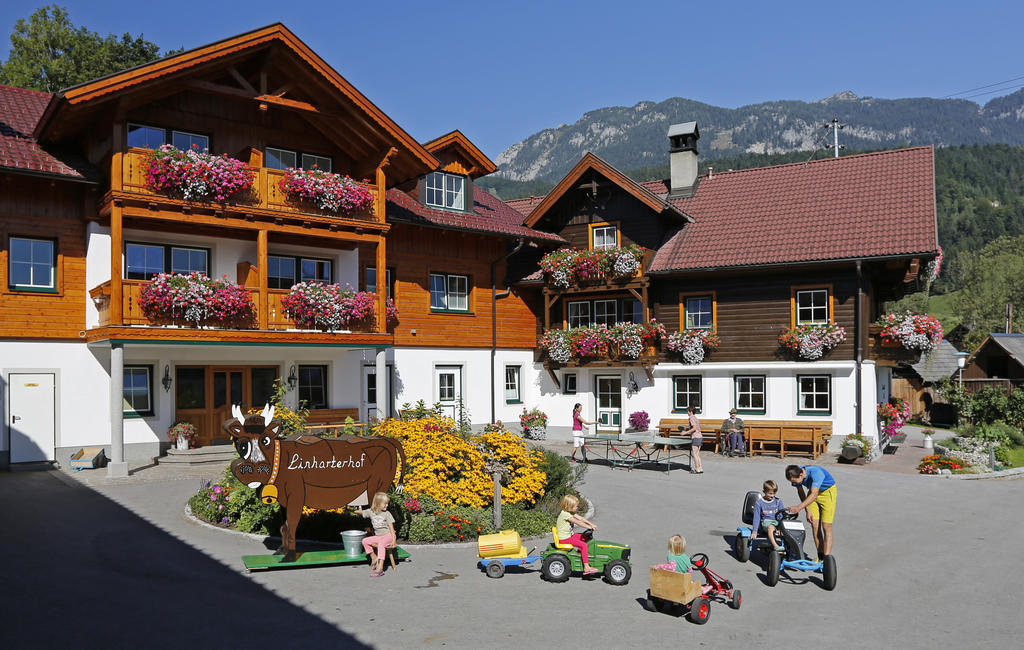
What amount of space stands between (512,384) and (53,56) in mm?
25382

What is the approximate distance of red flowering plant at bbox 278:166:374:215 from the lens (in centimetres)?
2061

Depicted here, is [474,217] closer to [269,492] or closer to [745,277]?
[745,277]

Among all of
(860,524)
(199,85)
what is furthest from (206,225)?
(860,524)

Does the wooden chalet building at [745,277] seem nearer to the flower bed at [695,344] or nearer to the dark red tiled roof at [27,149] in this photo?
the flower bed at [695,344]

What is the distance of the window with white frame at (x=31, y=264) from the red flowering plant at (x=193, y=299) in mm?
2570

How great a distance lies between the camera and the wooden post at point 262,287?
782 inches

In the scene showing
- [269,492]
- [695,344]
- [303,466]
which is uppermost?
[695,344]

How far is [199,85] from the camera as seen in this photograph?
63.2 ft

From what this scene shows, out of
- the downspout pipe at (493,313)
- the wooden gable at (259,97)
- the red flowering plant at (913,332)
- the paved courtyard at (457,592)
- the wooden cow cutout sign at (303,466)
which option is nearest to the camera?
the paved courtyard at (457,592)

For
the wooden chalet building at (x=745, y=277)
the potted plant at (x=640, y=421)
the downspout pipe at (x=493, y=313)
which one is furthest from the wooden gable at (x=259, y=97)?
the potted plant at (x=640, y=421)

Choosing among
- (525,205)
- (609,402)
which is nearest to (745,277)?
(609,402)

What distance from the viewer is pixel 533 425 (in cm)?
2880

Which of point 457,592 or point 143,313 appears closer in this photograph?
point 457,592

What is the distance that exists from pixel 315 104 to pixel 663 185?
15310 millimetres
